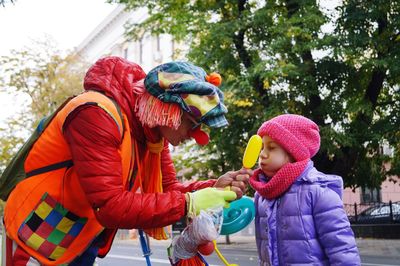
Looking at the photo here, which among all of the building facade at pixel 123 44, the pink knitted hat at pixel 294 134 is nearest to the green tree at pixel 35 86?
the building facade at pixel 123 44

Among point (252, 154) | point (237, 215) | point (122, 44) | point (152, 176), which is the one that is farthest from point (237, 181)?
point (122, 44)

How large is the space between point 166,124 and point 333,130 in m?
12.2

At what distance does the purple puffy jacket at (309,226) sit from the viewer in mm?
2773

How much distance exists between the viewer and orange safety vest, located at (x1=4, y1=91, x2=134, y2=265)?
7.28 feet

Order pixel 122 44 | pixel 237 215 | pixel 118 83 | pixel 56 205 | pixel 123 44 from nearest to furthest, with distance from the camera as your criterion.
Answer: pixel 56 205, pixel 118 83, pixel 237 215, pixel 122 44, pixel 123 44

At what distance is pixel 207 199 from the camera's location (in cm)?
225

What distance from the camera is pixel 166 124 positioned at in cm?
230

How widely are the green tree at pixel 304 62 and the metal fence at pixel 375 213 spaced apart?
601 cm

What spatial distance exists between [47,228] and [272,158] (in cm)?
133

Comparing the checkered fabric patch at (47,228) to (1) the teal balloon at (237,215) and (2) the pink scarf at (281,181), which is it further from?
(2) the pink scarf at (281,181)

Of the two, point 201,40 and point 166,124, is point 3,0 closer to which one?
point 166,124

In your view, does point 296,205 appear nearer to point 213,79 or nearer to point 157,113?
point 213,79

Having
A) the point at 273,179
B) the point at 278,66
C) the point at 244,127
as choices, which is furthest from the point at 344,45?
the point at 273,179

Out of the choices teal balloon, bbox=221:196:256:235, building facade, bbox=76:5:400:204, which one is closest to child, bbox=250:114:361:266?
teal balloon, bbox=221:196:256:235
